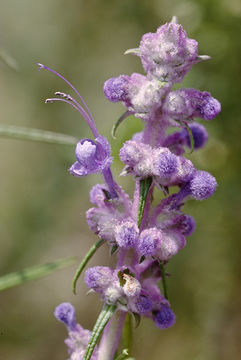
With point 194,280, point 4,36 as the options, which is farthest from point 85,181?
point 4,36

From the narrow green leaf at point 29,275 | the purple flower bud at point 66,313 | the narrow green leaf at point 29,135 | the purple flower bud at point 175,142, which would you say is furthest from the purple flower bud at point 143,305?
the narrow green leaf at point 29,135

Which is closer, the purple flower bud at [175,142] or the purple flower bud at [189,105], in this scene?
the purple flower bud at [189,105]

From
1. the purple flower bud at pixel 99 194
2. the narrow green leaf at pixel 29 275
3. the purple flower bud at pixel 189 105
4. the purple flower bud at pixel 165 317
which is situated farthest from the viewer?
the narrow green leaf at pixel 29 275

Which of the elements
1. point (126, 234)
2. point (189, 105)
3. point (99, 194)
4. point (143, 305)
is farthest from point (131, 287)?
point (189, 105)

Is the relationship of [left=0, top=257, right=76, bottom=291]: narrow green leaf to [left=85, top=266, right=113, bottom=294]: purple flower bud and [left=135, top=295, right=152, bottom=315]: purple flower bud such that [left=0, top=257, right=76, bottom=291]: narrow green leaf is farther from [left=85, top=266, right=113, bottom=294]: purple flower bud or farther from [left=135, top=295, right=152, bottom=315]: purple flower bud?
[left=135, top=295, right=152, bottom=315]: purple flower bud

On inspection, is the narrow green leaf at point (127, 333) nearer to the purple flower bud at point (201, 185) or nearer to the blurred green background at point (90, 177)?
the purple flower bud at point (201, 185)

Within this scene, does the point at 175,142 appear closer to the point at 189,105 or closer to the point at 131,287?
the point at 189,105
